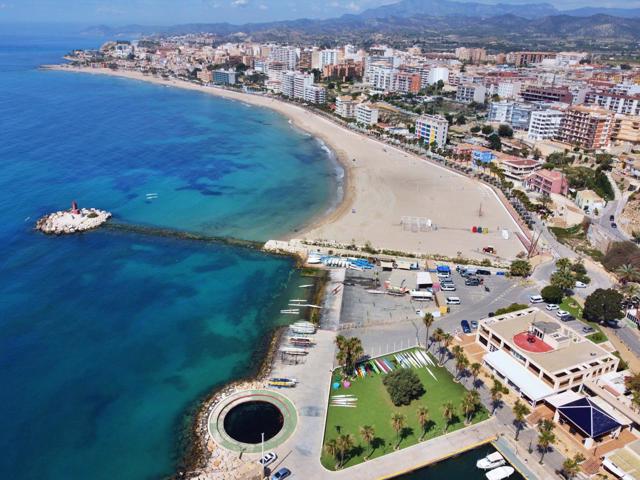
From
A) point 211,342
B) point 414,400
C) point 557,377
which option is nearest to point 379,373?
point 414,400

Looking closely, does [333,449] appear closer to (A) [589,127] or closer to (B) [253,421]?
(B) [253,421]

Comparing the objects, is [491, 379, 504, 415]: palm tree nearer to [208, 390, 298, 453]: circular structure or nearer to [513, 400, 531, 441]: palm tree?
[513, 400, 531, 441]: palm tree

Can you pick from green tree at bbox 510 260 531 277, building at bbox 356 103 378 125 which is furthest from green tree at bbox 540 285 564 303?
building at bbox 356 103 378 125

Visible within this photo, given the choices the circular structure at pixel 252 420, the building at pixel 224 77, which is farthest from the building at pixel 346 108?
the circular structure at pixel 252 420

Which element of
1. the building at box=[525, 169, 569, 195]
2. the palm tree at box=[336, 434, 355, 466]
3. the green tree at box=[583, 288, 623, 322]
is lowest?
the palm tree at box=[336, 434, 355, 466]

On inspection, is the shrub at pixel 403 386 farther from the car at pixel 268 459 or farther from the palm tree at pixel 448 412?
the car at pixel 268 459

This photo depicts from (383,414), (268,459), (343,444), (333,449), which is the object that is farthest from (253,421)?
(383,414)

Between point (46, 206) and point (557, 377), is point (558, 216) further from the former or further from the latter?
point (46, 206)
